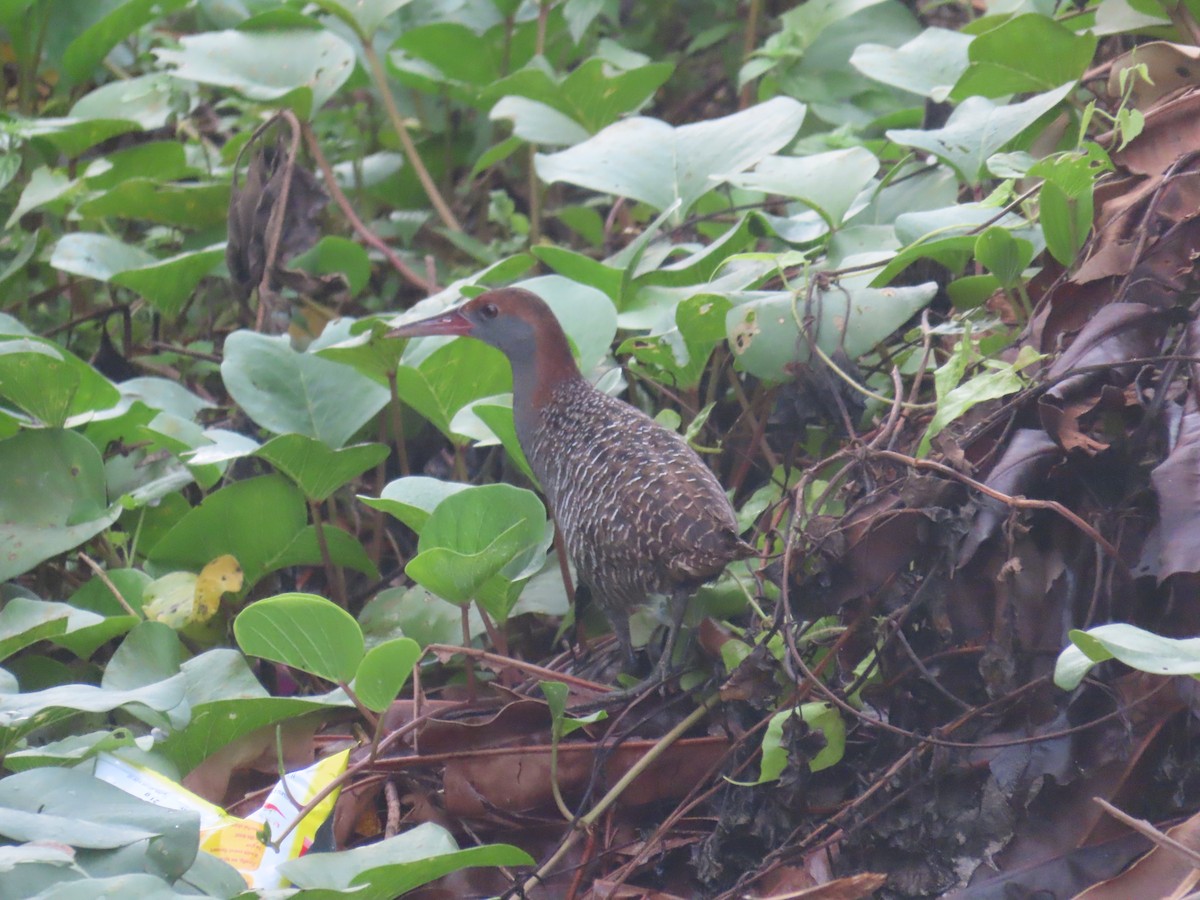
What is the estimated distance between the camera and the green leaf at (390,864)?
5.66 ft

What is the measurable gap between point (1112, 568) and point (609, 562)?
0.90 meters

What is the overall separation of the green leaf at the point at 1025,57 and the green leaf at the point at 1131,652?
5.61ft

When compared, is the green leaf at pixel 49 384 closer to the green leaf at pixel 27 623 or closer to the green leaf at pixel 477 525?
the green leaf at pixel 27 623

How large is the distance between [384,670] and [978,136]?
1740 mm

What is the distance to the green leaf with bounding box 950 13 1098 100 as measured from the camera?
109 inches

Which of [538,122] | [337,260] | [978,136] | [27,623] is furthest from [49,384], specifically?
[978,136]

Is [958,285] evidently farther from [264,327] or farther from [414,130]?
[414,130]

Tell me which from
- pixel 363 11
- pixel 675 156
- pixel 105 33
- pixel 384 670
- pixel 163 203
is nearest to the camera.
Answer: pixel 384 670

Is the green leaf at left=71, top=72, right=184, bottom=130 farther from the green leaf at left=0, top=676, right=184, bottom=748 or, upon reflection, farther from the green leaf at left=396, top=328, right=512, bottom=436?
the green leaf at left=0, top=676, right=184, bottom=748

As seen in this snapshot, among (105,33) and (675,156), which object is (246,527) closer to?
(675,156)

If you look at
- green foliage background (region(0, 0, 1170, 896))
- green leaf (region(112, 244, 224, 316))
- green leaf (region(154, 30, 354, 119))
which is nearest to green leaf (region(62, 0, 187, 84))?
green foliage background (region(0, 0, 1170, 896))

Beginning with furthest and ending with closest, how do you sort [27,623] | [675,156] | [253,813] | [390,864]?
1. [675,156]
2. [27,623]
3. [253,813]
4. [390,864]

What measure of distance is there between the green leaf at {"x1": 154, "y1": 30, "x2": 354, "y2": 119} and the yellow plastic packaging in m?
2.09

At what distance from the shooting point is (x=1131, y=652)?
57.2 inches
